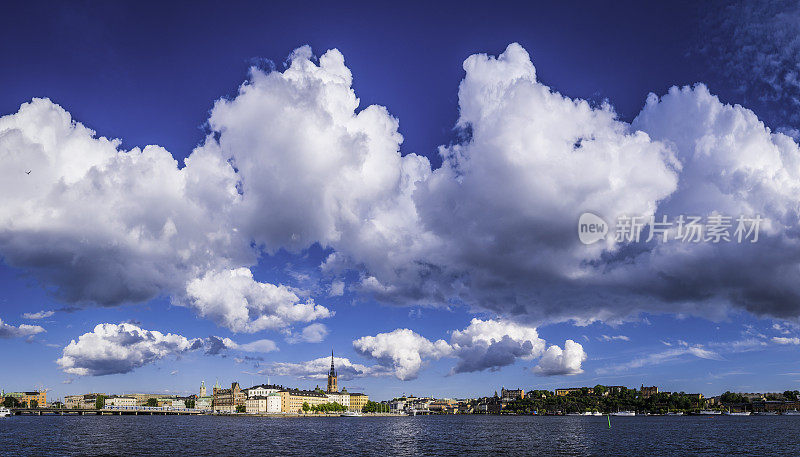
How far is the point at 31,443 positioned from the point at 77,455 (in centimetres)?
3315

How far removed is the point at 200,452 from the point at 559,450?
61.4 m

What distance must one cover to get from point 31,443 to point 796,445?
14650 cm

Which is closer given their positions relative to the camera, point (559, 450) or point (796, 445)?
point (559, 450)

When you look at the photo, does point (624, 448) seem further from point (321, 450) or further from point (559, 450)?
point (321, 450)

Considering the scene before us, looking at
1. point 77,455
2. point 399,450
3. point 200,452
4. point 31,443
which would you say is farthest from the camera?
point 31,443

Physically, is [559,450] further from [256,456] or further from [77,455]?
[77,455]

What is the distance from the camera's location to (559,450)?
97.3m

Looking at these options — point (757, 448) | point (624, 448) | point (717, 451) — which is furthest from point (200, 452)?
point (757, 448)

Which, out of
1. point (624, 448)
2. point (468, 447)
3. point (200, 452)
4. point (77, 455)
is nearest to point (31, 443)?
point (77, 455)

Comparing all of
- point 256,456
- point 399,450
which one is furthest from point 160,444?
point 399,450

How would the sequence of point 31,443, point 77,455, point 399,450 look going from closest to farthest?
point 77,455 → point 399,450 → point 31,443

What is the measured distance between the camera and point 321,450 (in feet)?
322

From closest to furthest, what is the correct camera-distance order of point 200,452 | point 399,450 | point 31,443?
point 200,452 → point 399,450 → point 31,443

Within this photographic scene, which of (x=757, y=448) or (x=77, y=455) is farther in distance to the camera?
(x=757, y=448)
